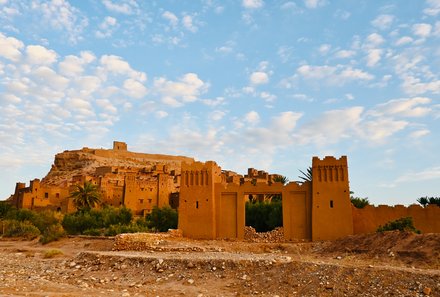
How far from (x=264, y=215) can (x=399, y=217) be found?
12.0 meters

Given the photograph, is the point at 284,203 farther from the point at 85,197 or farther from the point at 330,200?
the point at 85,197

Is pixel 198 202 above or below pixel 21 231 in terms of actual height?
above

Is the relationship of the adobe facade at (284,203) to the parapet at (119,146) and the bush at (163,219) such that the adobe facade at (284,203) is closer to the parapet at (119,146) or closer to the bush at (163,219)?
the bush at (163,219)

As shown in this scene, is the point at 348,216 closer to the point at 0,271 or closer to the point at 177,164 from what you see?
the point at 0,271

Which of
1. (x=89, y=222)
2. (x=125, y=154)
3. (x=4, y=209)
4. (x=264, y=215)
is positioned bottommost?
(x=89, y=222)

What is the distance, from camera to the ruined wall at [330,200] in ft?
73.8

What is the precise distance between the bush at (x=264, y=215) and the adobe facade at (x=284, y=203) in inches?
284

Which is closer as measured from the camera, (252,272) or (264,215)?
(252,272)

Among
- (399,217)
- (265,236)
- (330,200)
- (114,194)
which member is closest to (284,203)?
(265,236)

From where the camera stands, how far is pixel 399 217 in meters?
22.3

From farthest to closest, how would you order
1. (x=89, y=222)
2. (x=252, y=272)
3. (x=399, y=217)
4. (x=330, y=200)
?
(x=89, y=222) → (x=330, y=200) → (x=399, y=217) → (x=252, y=272)

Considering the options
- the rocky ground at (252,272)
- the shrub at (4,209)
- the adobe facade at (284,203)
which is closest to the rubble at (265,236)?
the adobe facade at (284,203)

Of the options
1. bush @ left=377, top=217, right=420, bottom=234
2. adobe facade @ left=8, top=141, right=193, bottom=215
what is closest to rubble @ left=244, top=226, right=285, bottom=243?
bush @ left=377, top=217, right=420, bottom=234

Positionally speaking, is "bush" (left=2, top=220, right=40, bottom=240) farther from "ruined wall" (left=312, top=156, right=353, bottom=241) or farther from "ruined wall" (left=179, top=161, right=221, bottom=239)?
"ruined wall" (left=312, top=156, right=353, bottom=241)
